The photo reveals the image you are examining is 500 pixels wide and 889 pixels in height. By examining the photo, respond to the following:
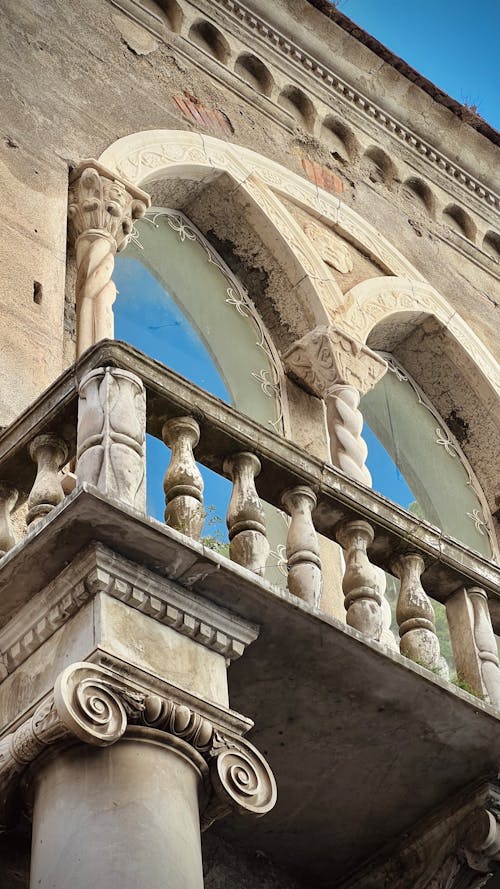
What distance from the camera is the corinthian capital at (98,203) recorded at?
27.4ft

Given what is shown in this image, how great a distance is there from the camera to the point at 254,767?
5078 millimetres

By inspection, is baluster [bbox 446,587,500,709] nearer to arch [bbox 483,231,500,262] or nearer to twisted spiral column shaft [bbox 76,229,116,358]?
twisted spiral column shaft [bbox 76,229,116,358]

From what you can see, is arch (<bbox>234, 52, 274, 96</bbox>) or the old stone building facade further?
arch (<bbox>234, 52, 274, 96</bbox>)

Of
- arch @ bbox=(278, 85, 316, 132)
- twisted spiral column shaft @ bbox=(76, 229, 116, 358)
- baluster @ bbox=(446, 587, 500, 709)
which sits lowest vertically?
baluster @ bbox=(446, 587, 500, 709)

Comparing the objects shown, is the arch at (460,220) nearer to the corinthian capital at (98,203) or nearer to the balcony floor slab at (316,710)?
the corinthian capital at (98,203)

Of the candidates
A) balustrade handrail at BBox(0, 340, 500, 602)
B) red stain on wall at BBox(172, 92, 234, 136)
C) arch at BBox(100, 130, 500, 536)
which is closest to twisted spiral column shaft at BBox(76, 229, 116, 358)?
arch at BBox(100, 130, 500, 536)

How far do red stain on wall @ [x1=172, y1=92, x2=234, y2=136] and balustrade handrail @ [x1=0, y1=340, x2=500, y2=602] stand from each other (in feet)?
14.0

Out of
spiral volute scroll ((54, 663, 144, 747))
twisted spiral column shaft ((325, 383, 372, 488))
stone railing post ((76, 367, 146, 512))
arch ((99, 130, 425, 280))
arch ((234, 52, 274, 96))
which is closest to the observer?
spiral volute scroll ((54, 663, 144, 747))

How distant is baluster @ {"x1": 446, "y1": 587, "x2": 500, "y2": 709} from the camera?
6.20m

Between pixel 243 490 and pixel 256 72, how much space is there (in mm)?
5723

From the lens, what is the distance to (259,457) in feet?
19.7

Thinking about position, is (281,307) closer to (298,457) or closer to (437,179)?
(437,179)

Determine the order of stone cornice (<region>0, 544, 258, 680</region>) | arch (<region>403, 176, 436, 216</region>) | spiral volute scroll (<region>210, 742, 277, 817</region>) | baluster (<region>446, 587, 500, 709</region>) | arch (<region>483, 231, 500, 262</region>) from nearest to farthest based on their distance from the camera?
spiral volute scroll (<region>210, 742, 277, 817</region>) < stone cornice (<region>0, 544, 258, 680</region>) < baluster (<region>446, 587, 500, 709</region>) < arch (<region>403, 176, 436, 216</region>) < arch (<region>483, 231, 500, 262</region>)

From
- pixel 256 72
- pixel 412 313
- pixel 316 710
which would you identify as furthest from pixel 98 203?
pixel 316 710
